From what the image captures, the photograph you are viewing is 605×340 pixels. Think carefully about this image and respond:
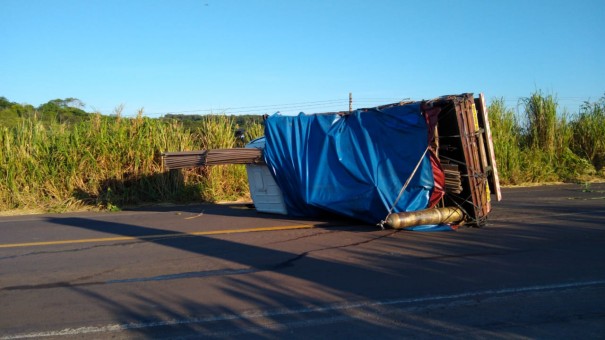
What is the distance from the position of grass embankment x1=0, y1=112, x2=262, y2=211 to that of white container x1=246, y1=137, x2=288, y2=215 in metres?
3.35

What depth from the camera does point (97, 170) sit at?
15.0m

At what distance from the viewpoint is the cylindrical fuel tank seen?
900 centimetres

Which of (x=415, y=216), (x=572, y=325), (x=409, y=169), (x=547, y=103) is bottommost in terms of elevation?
(x=572, y=325)

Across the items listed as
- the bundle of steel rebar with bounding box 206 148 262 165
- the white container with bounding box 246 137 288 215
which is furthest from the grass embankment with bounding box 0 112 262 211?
the bundle of steel rebar with bounding box 206 148 262 165

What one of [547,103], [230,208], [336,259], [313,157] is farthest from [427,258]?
[547,103]

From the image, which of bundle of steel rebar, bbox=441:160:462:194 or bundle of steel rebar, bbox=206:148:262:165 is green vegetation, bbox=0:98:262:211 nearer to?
bundle of steel rebar, bbox=206:148:262:165

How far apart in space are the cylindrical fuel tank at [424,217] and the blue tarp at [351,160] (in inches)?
12.9

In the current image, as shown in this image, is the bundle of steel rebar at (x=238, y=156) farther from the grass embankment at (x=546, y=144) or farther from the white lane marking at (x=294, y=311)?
the grass embankment at (x=546, y=144)

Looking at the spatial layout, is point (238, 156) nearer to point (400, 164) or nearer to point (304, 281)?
point (400, 164)

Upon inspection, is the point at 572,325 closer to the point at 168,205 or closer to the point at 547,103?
the point at 168,205

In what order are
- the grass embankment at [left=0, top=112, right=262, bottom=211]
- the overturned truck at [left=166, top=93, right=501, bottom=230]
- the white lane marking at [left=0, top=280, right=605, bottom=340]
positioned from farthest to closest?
the grass embankment at [left=0, top=112, right=262, bottom=211]
the overturned truck at [left=166, top=93, right=501, bottom=230]
the white lane marking at [left=0, top=280, right=605, bottom=340]

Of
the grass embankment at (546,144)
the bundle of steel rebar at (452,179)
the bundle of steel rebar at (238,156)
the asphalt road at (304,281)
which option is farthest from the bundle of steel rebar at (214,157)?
the grass embankment at (546,144)

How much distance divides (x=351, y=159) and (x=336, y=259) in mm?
3362

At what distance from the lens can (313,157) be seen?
35.0 feet
